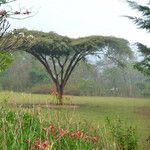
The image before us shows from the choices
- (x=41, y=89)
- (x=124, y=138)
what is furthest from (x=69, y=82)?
(x=124, y=138)

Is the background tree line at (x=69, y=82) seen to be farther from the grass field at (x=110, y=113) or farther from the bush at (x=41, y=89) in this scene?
the grass field at (x=110, y=113)

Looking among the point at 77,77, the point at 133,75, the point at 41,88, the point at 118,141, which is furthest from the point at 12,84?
the point at 118,141

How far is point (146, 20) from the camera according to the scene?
49.7ft

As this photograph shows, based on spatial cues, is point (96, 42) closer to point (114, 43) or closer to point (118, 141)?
point (114, 43)

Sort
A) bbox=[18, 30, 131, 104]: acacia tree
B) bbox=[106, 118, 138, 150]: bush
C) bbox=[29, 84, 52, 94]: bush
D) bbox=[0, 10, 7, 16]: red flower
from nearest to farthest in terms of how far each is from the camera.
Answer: bbox=[0, 10, 7, 16]: red flower, bbox=[106, 118, 138, 150]: bush, bbox=[18, 30, 131, 104]: acacia tree, bbox=[29, 84, 52, 94]: bush

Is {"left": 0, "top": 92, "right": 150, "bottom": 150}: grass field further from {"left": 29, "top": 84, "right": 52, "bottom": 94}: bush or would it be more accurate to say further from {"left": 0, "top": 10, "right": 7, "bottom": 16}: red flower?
{"left": 29, "top": 84, "right": 52, "bottom": 94}: bush

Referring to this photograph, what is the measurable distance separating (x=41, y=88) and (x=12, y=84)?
248 inches

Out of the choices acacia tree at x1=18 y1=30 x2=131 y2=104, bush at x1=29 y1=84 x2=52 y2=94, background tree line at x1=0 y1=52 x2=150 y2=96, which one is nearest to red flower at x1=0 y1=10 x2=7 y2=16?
acacia tree at x1=18 y1=30 x2=131 y2=104

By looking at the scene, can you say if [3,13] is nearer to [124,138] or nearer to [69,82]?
[124,138]

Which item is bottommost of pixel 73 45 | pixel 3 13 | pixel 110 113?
pixel 110 113

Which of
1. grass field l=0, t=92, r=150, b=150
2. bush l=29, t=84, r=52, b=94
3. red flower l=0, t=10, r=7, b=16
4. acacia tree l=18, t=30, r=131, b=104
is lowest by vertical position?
grass field l=0, t=92, r=150, b=150

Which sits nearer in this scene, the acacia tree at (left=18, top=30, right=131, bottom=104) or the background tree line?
the acacia tree at (left=18, top=30, right=131, bottom=104)

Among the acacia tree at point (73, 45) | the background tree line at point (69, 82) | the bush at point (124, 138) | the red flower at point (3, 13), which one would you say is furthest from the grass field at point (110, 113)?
the background tree line at point (69, 82)

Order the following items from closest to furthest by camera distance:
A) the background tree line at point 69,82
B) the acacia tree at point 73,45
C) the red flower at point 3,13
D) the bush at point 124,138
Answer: the red flower at point 3,13
the bush at point 124,138
the acacia tree at point 73,45
the background tree line at point 69,82
